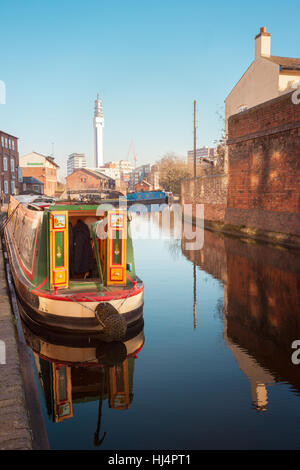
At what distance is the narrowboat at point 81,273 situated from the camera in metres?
6.86

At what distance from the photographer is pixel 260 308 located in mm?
8727

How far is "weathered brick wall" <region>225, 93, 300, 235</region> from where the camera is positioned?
1627cm

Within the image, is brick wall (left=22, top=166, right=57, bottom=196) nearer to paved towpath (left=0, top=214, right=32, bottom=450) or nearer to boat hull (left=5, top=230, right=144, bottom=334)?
boat hull (left=5, top=230, right=144, bottom=334)

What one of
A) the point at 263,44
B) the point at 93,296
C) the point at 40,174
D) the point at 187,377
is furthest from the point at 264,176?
the point at 40,174

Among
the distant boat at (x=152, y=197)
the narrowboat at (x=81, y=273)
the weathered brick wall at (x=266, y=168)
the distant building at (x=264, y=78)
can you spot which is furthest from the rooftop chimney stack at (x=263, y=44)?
the distant boat at (x=152, y=197)

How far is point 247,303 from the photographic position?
30.0ft

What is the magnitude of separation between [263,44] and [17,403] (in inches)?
1129

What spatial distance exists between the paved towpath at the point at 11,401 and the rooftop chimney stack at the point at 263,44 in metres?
26.6

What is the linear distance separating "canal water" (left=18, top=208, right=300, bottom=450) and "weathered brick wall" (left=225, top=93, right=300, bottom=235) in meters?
7.01

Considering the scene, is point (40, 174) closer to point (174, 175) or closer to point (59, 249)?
point (174, 175)

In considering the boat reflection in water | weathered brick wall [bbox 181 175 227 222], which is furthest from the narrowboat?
weathered brick wall [bbox 181 175 227 222]

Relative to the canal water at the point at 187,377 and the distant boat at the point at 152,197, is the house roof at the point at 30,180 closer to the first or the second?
the distant boat at the point at 152,197
